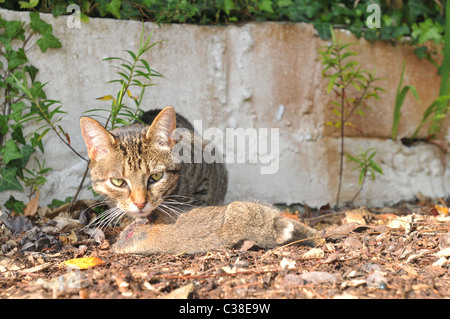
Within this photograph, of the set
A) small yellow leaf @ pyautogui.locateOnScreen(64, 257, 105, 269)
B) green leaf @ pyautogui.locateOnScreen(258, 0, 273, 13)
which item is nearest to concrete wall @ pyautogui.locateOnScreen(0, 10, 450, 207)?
green leaf @ pyautogui.locateOnScreen(258, 0, 273, 13)

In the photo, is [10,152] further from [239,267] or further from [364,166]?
[364,166]

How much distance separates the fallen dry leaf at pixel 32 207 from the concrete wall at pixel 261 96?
15 centimetres

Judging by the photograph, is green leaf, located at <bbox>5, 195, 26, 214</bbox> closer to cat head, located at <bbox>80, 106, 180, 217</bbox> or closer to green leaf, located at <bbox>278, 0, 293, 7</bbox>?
cat head, located at <bbox>80, 106, 180, 217</bbox>

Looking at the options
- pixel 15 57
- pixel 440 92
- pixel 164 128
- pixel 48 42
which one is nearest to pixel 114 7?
pixel 48 42

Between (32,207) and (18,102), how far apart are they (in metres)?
0.93

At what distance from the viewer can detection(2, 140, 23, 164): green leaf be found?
3826mm

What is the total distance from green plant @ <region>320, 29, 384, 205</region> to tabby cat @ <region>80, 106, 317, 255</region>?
195 cm

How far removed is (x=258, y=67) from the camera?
4793 mm

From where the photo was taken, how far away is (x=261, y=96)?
15.8 feet

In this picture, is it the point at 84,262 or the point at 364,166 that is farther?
the point at 364,166

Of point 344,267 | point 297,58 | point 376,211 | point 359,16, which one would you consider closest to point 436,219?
point 376,211

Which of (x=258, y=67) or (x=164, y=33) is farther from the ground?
(x=164, y=33)
